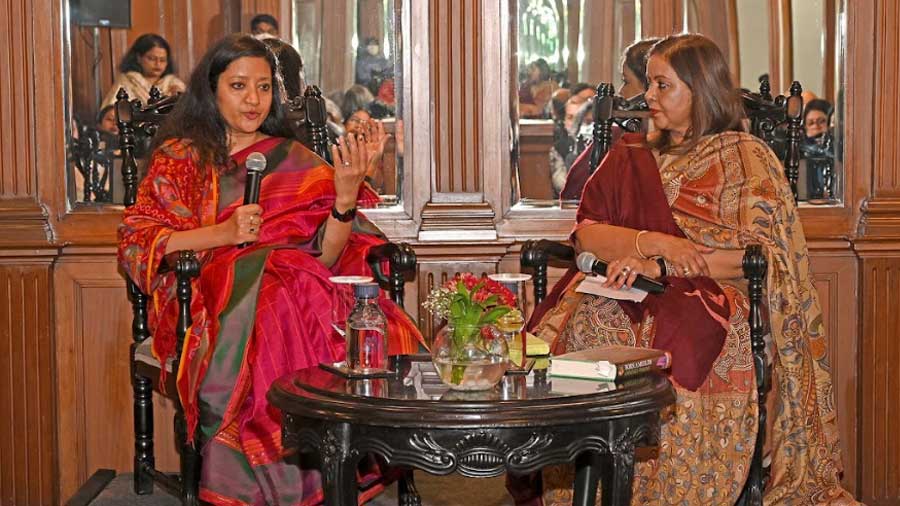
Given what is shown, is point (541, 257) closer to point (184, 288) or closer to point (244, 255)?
point (244, 255)

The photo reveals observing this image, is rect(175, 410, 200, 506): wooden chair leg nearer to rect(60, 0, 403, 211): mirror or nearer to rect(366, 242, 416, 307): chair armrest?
rect(366, 242, 416, 307): chair armrest

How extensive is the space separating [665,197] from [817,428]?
0.77 metres

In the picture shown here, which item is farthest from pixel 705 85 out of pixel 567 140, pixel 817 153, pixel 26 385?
pixel 26 385

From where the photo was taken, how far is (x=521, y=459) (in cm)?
247

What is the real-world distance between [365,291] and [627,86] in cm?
186

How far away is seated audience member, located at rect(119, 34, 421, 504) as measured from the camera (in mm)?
3352

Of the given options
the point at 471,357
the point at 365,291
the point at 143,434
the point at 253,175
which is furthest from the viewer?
the point at 143,434

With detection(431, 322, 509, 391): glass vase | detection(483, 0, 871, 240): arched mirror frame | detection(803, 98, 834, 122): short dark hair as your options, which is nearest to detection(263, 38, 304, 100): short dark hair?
detection(483, 0, 871, 240): arched mirror frame

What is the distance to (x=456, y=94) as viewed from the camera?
429 cm

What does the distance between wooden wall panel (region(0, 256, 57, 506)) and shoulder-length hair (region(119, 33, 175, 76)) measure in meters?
0.68

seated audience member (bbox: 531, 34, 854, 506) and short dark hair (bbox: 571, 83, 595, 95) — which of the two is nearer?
seated audience member (bbox: 531, 34, 854, 506)

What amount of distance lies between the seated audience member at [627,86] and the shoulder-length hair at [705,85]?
0.52 m

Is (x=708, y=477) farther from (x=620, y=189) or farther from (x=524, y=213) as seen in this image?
(x=524, y=213)

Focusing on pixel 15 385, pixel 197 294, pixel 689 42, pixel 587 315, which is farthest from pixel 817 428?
pixel 15 385
